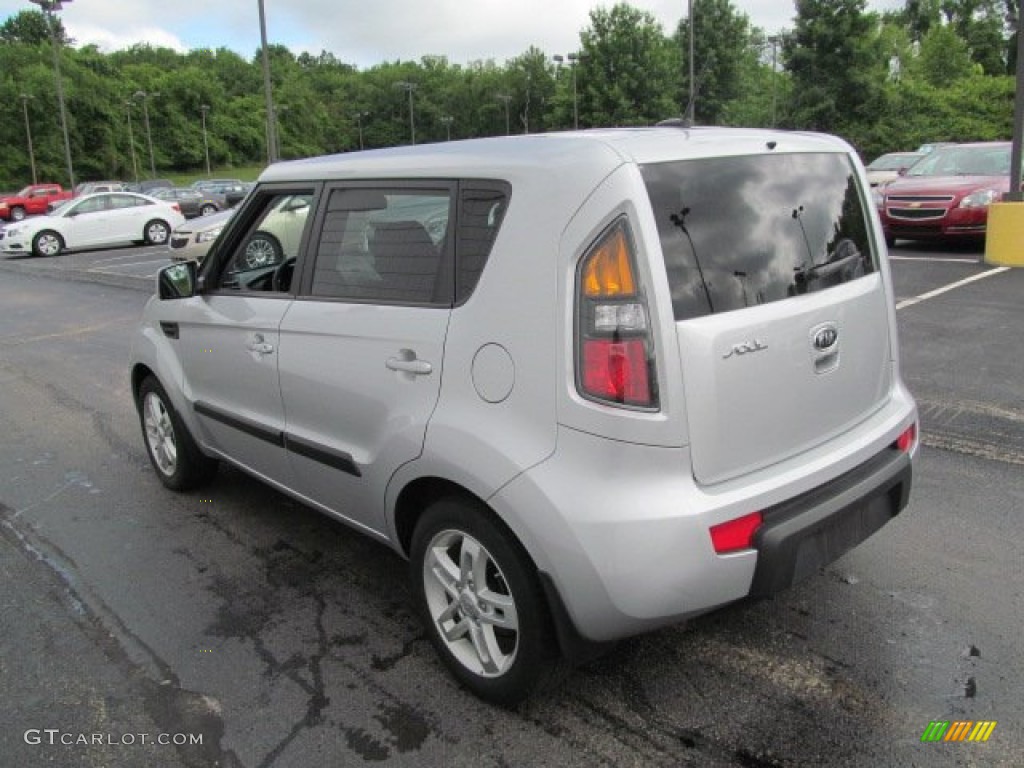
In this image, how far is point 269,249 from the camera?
3924 mm

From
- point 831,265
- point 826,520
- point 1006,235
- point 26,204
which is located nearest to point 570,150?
point 831,265

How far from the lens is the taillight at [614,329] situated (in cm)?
223

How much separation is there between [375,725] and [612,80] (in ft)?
249

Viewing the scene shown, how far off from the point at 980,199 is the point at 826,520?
455 inches

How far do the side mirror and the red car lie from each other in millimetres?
11252

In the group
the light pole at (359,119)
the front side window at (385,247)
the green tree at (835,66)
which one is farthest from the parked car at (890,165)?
the light pole at (359,119)

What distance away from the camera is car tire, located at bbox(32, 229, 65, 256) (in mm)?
22109

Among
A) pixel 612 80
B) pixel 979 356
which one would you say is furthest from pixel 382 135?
pixel 979 356

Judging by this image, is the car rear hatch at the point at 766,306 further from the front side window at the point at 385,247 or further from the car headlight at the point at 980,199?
the car headlight at the point at 980,199

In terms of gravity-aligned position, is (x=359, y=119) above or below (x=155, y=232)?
above

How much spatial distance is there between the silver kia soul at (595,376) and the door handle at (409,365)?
10 mm

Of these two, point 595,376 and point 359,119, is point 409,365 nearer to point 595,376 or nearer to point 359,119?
point 595,376

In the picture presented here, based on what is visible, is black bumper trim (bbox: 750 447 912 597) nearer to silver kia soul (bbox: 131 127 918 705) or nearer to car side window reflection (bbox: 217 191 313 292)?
silver kia soul (bbox: 131 127 918 705)

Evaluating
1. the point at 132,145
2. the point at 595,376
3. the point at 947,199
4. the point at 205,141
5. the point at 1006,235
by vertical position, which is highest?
Answer: the point at 205,141
